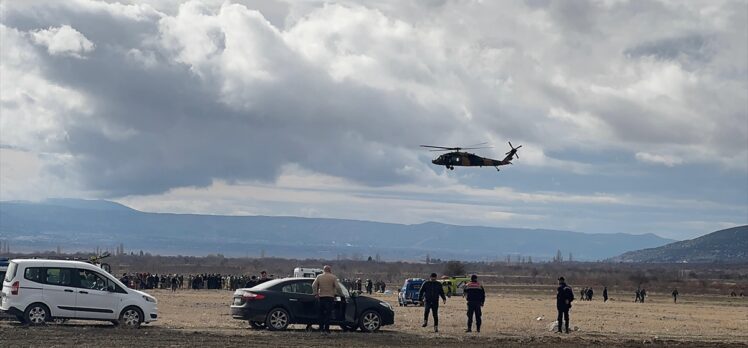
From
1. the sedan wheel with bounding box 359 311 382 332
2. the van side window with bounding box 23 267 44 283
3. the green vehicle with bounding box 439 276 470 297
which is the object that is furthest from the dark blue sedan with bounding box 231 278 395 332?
the green vehicle with bounding box 439 276 470 297

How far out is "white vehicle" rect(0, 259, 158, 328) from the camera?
28125mm

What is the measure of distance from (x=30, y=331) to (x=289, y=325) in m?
7.99

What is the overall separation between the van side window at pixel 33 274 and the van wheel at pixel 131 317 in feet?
7.50

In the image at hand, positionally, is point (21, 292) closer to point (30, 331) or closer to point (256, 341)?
point (30, 331)

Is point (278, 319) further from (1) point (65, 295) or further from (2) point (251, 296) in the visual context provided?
(1) point (65, 295)

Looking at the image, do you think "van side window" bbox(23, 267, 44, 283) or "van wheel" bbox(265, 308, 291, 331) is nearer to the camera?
"van side window" bbox(23, 267, 44, 283)

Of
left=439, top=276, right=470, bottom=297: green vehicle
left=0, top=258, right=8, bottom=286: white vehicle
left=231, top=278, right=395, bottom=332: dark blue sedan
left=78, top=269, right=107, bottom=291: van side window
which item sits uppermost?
left=439, top=276, right=470, bottom=297: green vehicle

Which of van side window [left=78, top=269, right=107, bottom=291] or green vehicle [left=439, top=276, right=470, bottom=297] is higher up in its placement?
green vehicle [left=439, top=276, right=470, bottom=297]

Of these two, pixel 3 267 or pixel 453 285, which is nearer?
pixel 3 267

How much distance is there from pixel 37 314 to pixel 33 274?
1029 millimetres

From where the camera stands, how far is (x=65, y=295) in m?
28.5

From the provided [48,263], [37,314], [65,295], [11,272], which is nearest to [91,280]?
[65,295]

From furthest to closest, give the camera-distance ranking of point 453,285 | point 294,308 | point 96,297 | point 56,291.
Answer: point 453,285 → point 294,308 → point 96,297 → point 56,291

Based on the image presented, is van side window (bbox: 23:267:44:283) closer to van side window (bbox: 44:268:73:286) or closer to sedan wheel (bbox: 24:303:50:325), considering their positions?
van side window (bbox: 44:268:73:286)
